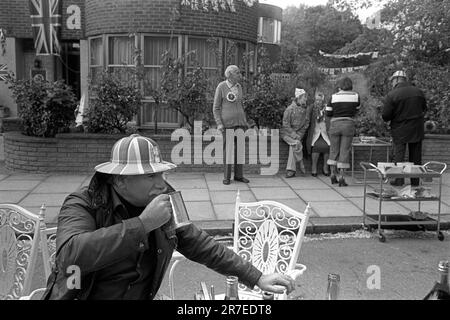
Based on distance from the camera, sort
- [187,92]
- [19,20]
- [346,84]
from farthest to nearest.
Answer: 1. [19,20]
2. [187,92]
3. [346,84]

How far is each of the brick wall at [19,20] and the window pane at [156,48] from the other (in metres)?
3.02

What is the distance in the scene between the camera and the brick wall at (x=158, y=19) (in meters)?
11.8

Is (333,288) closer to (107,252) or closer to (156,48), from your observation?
(107,252)

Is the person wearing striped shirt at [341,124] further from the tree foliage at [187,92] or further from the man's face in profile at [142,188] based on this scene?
the man's face in profile at [142,188]

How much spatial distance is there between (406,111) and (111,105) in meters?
5.39

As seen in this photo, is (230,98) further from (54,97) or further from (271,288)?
(271,288)

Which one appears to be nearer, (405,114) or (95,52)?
(405,114)

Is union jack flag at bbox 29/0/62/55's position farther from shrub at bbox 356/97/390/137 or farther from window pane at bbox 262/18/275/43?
window pane at bbox 262/18/275/43

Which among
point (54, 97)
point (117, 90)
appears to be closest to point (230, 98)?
point (117, 90)

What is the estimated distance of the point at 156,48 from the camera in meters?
12.1

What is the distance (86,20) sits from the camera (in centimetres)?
1294

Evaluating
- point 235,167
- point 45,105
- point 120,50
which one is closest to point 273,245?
point 235,167

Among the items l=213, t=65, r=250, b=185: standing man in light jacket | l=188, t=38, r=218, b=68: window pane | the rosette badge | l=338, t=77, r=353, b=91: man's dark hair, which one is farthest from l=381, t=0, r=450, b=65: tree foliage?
the rosette badge
